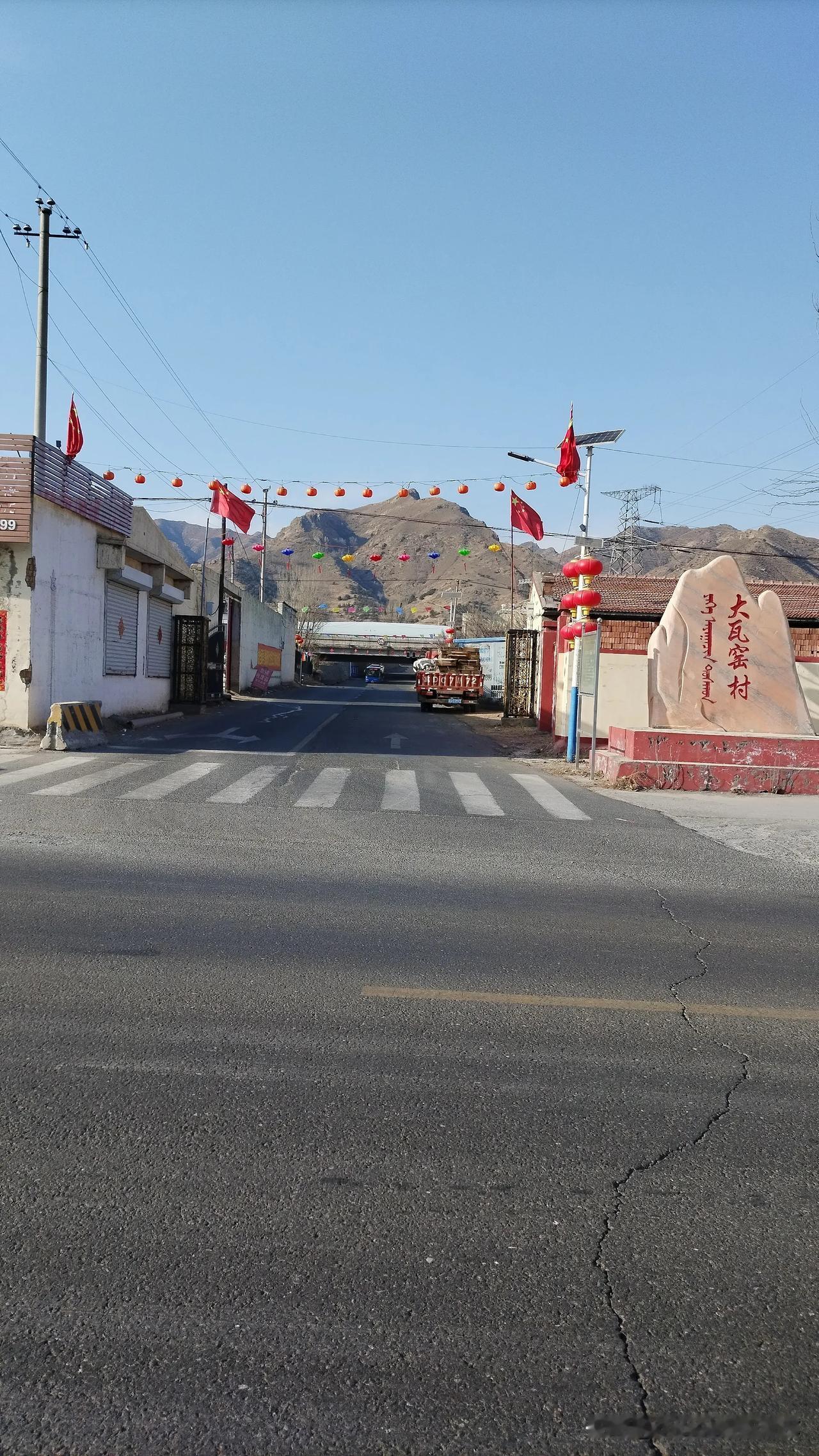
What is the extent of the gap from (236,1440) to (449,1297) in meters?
0.77

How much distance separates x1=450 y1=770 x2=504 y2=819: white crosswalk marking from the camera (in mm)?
14531

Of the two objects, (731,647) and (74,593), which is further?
(74,593)

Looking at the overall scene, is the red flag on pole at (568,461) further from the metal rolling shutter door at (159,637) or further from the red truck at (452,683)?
the red truck at (452,683)

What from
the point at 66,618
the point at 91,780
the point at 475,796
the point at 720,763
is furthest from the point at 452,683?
the point at 91,780

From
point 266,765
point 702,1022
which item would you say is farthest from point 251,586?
point 702,1022

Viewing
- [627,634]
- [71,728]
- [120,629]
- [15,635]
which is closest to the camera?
[71,728]

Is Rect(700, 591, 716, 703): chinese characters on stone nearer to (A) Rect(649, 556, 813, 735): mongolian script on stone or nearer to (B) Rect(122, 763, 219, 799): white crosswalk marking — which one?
(A) Rect(649, 556, 813, 735): mongolian script on stone

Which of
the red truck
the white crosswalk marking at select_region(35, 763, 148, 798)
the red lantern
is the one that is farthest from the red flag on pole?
the red truck

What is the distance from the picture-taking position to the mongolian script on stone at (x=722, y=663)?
20312 mm

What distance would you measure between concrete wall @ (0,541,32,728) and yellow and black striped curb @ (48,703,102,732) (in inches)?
43.2

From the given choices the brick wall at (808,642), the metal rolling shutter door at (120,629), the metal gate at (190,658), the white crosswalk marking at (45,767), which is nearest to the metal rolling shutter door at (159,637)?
the metal gate at (190,658)

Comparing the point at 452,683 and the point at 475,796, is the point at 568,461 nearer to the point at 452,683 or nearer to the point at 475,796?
the point at 475,796

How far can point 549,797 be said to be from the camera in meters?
16.5

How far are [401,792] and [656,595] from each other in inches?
589
